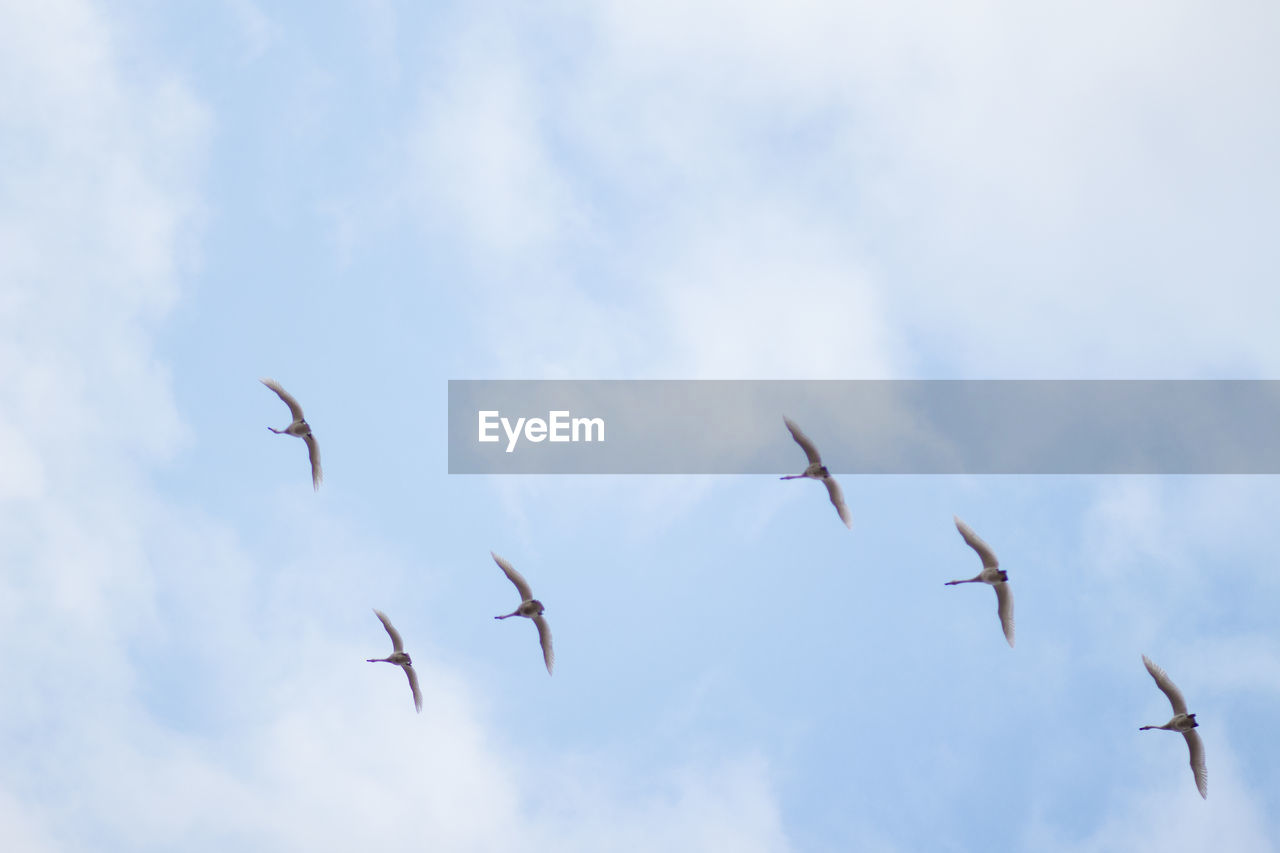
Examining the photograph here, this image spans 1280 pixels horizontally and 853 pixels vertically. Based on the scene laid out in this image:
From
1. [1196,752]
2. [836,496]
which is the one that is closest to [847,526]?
[836,496]

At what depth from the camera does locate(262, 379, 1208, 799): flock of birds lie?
68.2 metres

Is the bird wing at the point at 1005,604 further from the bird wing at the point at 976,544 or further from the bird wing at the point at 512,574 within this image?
the bird wing at the point at 512,574

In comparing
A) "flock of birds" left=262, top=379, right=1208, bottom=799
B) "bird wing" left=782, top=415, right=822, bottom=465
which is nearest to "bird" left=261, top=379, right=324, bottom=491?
"flock of birds" left=262, top=379, right=1208, bottom=799

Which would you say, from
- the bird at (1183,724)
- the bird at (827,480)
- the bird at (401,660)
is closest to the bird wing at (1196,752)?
the bird at (1183,724)

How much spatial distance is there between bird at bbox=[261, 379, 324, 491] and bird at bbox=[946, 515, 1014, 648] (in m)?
30.2

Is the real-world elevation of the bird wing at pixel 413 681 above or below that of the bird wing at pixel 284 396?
below

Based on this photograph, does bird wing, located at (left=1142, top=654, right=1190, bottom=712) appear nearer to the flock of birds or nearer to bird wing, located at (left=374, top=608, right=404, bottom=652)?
the flock of birds

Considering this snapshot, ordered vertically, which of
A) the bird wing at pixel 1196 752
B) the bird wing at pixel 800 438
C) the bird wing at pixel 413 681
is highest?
the bird wing at pixel 800 438

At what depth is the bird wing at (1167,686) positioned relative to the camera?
220ft

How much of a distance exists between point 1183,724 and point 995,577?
1056cm

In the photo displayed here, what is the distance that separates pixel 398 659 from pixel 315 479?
9.77m

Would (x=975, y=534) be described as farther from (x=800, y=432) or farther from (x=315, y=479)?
(x=315, y=479)

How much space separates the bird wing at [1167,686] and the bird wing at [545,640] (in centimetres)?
2620

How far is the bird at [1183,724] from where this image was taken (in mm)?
67438
